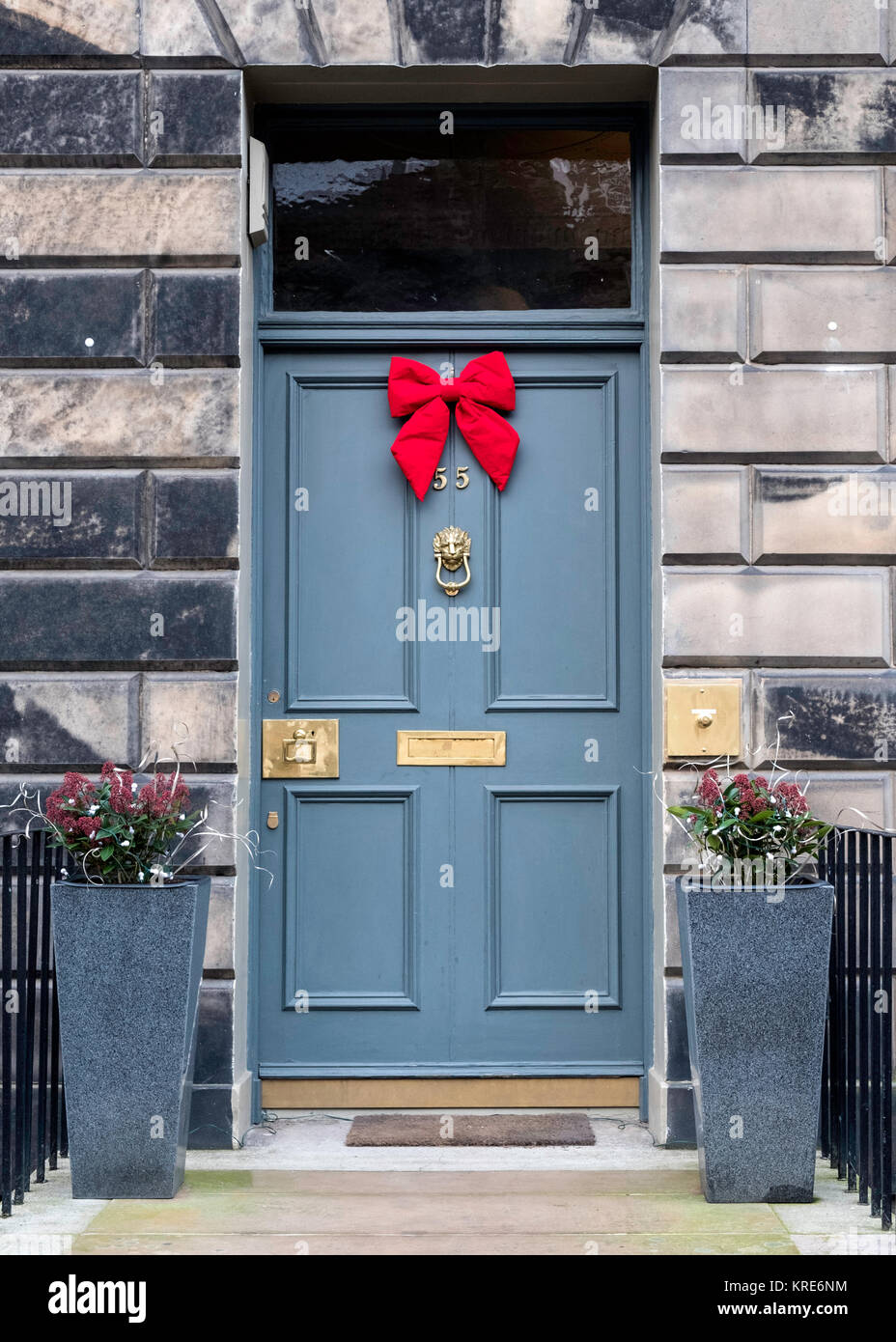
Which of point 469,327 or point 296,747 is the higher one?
point 469,327

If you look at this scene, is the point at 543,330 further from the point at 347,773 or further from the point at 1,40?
the point at 1,40

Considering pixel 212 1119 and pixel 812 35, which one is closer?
pixel 212 1119

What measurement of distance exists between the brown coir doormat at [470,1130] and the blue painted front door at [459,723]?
0.68ft

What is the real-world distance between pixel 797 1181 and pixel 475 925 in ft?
5.58

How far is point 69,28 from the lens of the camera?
17.3 ft

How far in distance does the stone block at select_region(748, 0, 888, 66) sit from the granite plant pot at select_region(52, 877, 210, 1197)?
412 centimetres

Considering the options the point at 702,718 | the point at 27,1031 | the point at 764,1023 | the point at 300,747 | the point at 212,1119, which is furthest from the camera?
the point at 300,747

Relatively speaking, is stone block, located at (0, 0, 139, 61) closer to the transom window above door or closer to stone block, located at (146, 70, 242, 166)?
stone block, located at (146, 70, 242, 166)

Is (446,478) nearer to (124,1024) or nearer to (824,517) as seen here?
(824,517)

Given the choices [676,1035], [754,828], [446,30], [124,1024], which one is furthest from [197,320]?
[676,1035]

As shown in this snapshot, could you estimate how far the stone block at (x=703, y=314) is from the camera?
17.2 feet

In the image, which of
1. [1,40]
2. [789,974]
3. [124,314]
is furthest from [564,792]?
[1,40]

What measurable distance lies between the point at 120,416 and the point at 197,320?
0.51 meters

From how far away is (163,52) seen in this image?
526 cm
